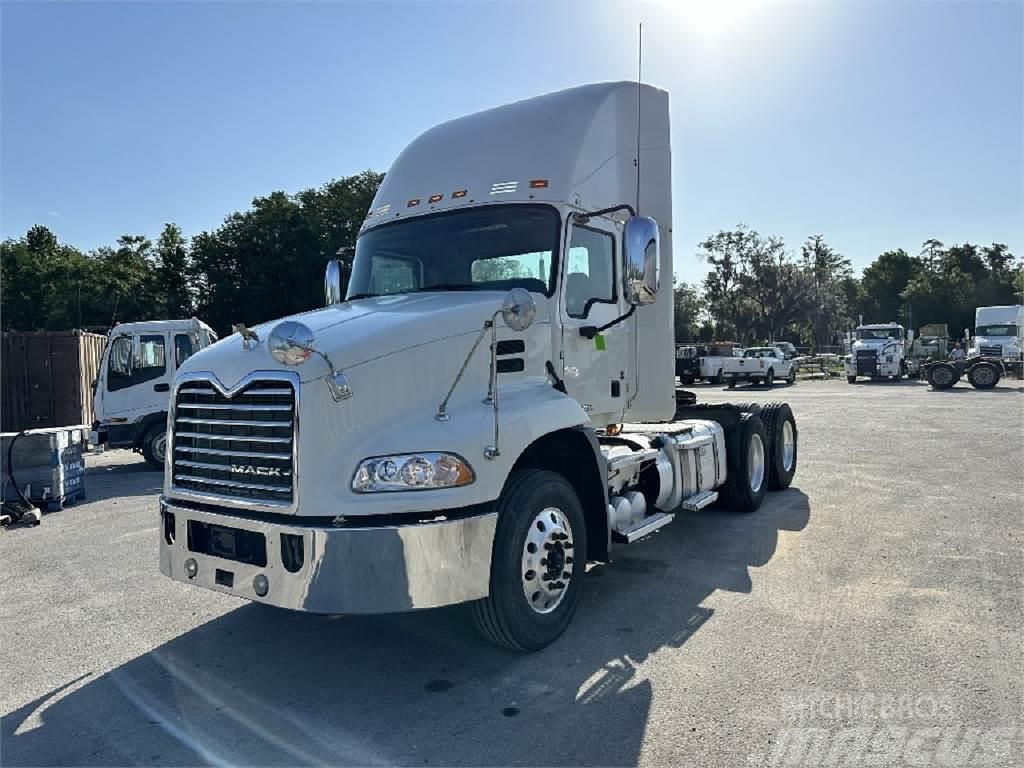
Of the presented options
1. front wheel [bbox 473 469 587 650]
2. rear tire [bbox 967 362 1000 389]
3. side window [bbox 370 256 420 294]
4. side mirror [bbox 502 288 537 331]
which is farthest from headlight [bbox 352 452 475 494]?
rear tire [bbox 967 362 1000 389]

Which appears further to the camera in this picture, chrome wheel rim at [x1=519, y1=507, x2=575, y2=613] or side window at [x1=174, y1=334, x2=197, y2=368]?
side window at [x1=174, y1=334, x2=197, y2=368]

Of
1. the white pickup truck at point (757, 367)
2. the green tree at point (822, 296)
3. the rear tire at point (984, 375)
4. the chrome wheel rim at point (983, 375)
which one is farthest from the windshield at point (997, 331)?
the green tree at point (822, 296)

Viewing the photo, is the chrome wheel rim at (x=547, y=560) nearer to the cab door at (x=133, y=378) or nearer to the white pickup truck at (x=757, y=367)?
the cab door at (x=133, y=378)

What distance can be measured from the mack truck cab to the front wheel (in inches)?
1333

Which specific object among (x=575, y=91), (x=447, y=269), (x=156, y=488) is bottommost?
(x=156, y=488)

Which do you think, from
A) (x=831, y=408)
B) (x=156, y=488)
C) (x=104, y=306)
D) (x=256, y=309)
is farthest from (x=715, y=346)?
(x=104, y=306)

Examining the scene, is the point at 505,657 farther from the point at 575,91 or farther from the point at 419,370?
the point at 575,91

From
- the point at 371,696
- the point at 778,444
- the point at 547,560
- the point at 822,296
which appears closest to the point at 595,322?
the point at 547,560

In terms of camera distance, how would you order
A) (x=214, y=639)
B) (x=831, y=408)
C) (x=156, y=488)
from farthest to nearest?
(x=831, y=408), (x=156, y=488), (x=214, y=639)

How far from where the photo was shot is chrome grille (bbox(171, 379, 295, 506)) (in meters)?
3.86

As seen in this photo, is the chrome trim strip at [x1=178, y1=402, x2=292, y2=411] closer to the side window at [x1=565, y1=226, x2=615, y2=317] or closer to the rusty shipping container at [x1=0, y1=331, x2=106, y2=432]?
the side window at [x1=565, y1=226, x2=615, y2=317]

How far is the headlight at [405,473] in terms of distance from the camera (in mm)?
3785

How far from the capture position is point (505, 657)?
4.41 meters

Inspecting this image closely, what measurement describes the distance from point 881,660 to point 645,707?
153 cm
